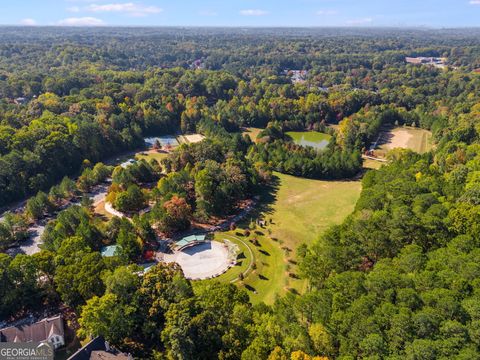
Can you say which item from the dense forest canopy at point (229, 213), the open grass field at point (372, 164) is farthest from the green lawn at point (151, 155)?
the open grass field at point (372, 164)

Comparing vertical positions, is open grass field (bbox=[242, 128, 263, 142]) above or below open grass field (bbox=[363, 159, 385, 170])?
below

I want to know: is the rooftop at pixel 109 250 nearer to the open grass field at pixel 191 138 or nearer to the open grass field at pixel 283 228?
the open grass field at pixel 283 228

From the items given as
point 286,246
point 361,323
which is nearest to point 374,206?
point 286,246

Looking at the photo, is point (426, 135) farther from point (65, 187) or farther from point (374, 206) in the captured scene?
point (65, 187)

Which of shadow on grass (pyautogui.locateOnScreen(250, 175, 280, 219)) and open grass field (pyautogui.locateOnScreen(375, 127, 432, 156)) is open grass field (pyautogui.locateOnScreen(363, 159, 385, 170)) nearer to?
open grass field (pyautogui.locateOnScreen(375, 127, 432, 156))

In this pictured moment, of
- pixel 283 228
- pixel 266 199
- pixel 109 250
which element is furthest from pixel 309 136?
pixel 109 250

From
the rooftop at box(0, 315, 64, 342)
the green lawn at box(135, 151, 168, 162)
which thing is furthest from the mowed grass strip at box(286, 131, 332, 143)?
the rooftop at box(0, 315, 64, 342)

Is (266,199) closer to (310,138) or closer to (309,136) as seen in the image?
(310,138)
